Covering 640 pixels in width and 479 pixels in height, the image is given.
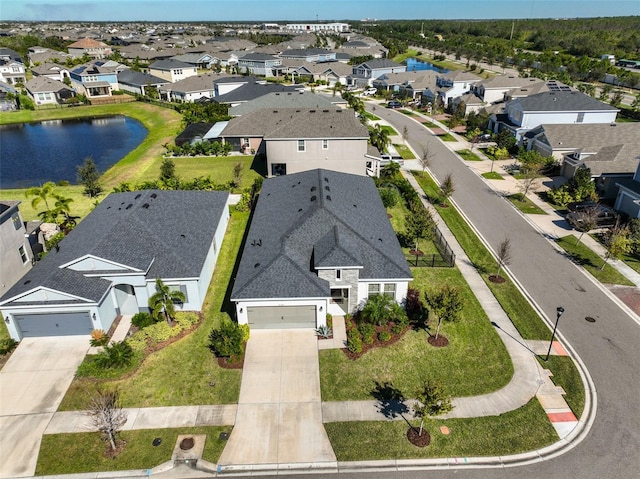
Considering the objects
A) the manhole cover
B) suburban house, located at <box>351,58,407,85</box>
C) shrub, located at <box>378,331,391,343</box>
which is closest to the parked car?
shrub, located at <box>378,331,391,343</box>

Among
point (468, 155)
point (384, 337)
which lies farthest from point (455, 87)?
point (384, 337)

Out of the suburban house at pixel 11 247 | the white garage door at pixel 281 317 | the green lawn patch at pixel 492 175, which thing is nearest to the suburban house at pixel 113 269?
the suburban house at pixel 11 247

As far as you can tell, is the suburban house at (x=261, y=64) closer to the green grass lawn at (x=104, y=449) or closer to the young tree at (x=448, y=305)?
the young tree at (x=448, y=305)

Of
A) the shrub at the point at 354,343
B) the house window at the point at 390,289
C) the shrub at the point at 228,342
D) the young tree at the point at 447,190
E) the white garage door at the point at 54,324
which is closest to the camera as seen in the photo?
the shrub at the point at 228,342

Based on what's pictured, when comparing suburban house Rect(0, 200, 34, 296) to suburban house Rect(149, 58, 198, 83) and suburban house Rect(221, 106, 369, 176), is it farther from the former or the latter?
suburban house Rect(149, 58, 198, 83)

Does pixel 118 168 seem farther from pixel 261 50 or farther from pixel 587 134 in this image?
pixel 261 50

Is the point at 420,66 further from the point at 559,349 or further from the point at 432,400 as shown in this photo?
the point at 432,400
